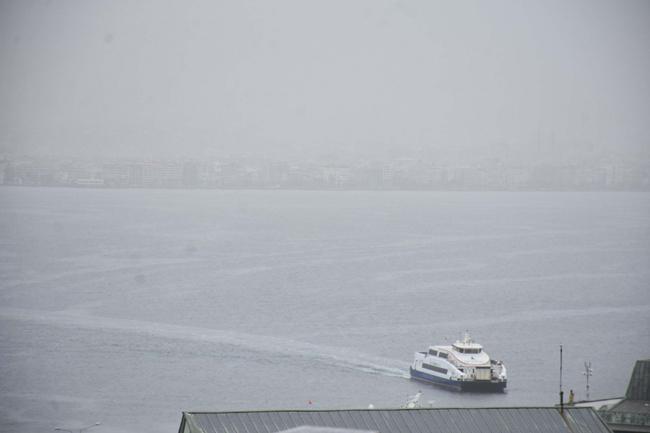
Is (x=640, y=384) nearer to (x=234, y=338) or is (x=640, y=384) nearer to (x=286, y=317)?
(x=234, y=338)

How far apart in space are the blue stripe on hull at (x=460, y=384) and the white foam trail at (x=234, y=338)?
989 millimetres

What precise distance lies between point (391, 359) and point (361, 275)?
1401 inches

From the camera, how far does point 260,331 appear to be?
6341 centimetres

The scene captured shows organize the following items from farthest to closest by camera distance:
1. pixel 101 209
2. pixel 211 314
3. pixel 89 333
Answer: pixel 101 209 → pixel 211 314 → pixel 89 333

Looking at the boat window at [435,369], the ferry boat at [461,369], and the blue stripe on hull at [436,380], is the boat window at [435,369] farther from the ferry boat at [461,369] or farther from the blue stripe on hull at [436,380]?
the blue stripe on hull at [436,380]

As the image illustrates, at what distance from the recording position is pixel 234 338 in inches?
2408

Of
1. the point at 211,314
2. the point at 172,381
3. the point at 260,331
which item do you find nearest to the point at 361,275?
the point at 211,314

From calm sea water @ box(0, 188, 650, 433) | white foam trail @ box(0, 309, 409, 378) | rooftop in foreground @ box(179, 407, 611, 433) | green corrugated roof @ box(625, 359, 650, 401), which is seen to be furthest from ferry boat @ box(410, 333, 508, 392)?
rooftop in foreground @ box(179, 407, 611, 433)

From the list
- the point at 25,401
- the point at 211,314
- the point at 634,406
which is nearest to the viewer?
the point at 634,406

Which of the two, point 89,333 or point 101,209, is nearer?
point 89,333

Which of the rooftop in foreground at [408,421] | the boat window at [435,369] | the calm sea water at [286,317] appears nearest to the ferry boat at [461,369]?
the boat window at [435,369]

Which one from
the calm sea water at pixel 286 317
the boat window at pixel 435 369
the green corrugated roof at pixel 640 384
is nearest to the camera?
the green corrugated roof at pixel 640 384

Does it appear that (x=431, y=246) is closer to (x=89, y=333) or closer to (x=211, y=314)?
(x=211, y=314)

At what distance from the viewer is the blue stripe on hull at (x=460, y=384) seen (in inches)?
1987
